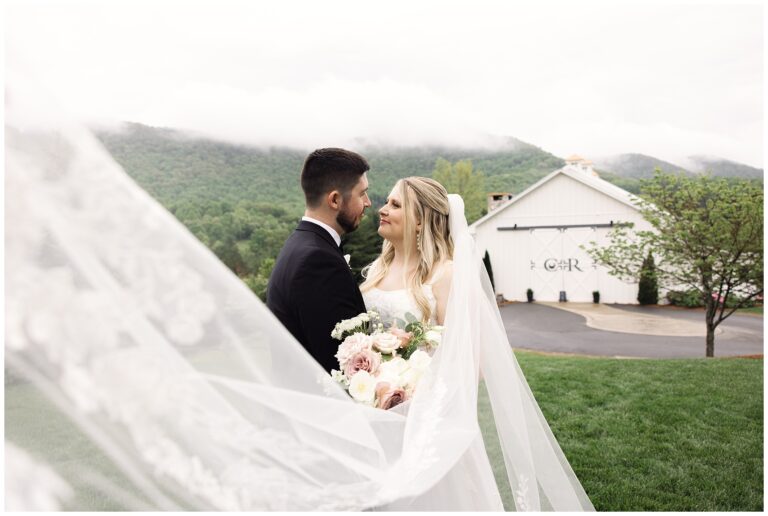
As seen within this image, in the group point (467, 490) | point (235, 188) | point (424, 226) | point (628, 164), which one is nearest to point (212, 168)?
point (235, 188)

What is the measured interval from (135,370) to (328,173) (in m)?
1.91

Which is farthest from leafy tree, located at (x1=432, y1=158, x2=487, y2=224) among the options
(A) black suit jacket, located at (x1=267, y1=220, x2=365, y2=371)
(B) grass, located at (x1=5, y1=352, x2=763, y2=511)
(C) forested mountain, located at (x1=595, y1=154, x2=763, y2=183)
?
(A) black suit jacket, located at (x1=267, y1=220, x2=365, y2=371)

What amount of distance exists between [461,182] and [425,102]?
25.4 m

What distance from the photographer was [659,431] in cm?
600

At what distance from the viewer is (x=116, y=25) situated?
36750 millimetres

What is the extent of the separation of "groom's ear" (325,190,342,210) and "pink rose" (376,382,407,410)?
3.85 feet

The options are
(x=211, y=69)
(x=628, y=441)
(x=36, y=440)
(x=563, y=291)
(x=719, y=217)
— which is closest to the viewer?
(x=36, y=440)

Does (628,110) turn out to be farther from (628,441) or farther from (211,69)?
(628,441)

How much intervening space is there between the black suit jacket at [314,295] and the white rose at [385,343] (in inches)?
9.5

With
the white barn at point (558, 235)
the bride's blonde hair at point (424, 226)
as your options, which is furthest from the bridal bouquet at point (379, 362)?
the white barn at point (558, 235)

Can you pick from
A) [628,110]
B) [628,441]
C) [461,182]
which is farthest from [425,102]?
[628,441]

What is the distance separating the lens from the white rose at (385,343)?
2.44 metres

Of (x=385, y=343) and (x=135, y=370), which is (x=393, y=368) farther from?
(x=135, y=370)

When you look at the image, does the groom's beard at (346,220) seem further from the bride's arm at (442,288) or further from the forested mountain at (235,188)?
the forested mountain at (235,188)
